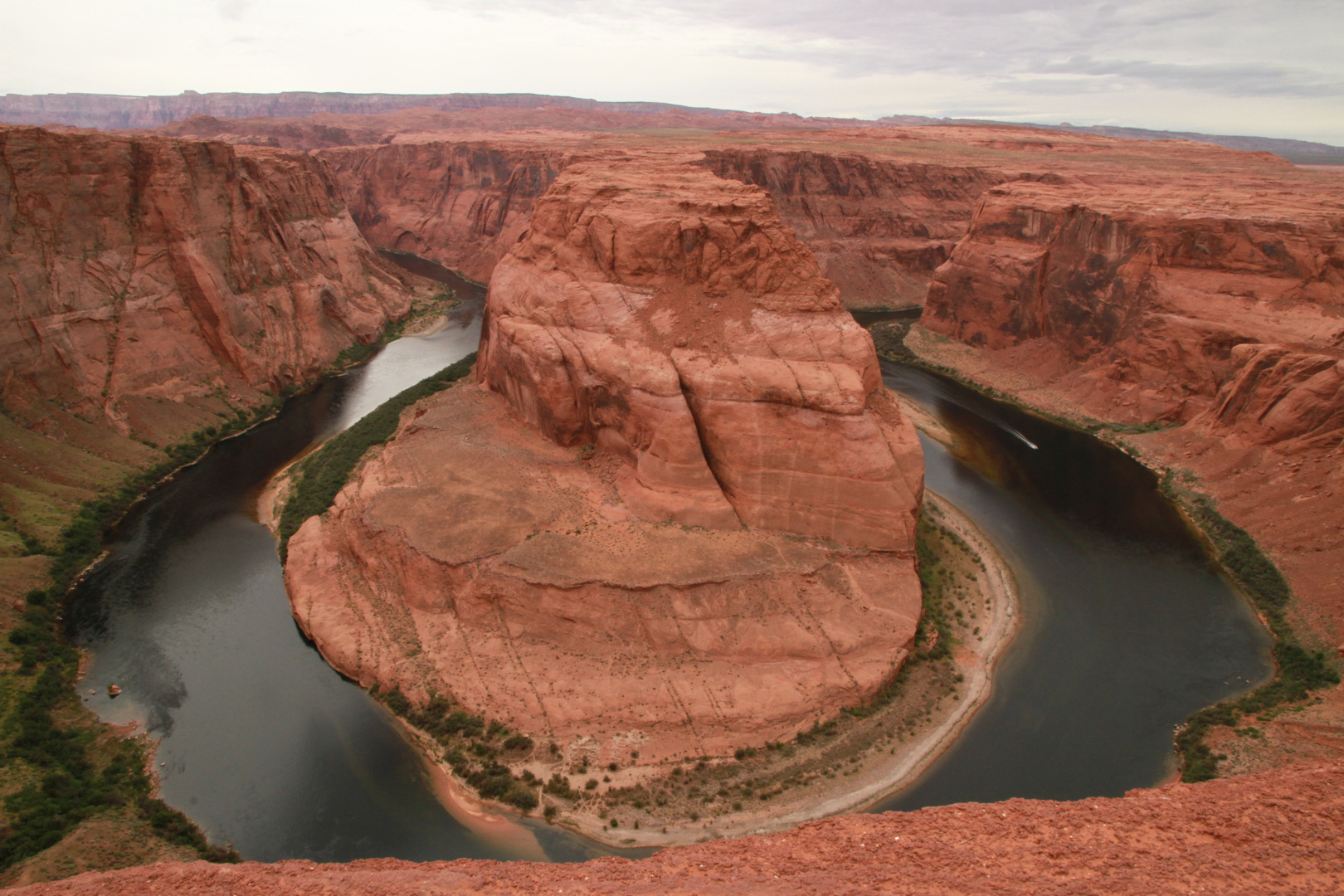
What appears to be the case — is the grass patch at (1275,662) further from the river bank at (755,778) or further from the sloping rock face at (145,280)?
the sloping rock face at (145,280)

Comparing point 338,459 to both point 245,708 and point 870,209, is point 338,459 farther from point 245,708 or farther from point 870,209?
point 870,209

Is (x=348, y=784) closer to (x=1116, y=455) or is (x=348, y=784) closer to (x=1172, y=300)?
(x=1116, y=455)

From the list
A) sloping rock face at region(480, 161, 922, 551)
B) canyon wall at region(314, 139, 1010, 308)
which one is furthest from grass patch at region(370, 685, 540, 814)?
canyon wall at region(314, 139, 1010, 308)

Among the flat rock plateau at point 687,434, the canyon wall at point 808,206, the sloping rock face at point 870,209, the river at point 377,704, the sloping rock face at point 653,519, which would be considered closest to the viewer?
the flat rock plateau at point 687,434

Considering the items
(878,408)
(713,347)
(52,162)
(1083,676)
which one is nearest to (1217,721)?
(1083,676)

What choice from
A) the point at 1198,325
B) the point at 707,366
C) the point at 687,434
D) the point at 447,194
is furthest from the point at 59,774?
the point at 447,194

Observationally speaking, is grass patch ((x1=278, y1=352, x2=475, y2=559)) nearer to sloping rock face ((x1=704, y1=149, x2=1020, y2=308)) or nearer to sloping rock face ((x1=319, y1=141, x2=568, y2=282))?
sloping rock face ((x1=319, y1=141, x2=568, y2=282))

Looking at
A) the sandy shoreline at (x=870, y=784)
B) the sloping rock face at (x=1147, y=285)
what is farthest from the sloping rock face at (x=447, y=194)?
the sandy shoreline at (x=870, y=784)
